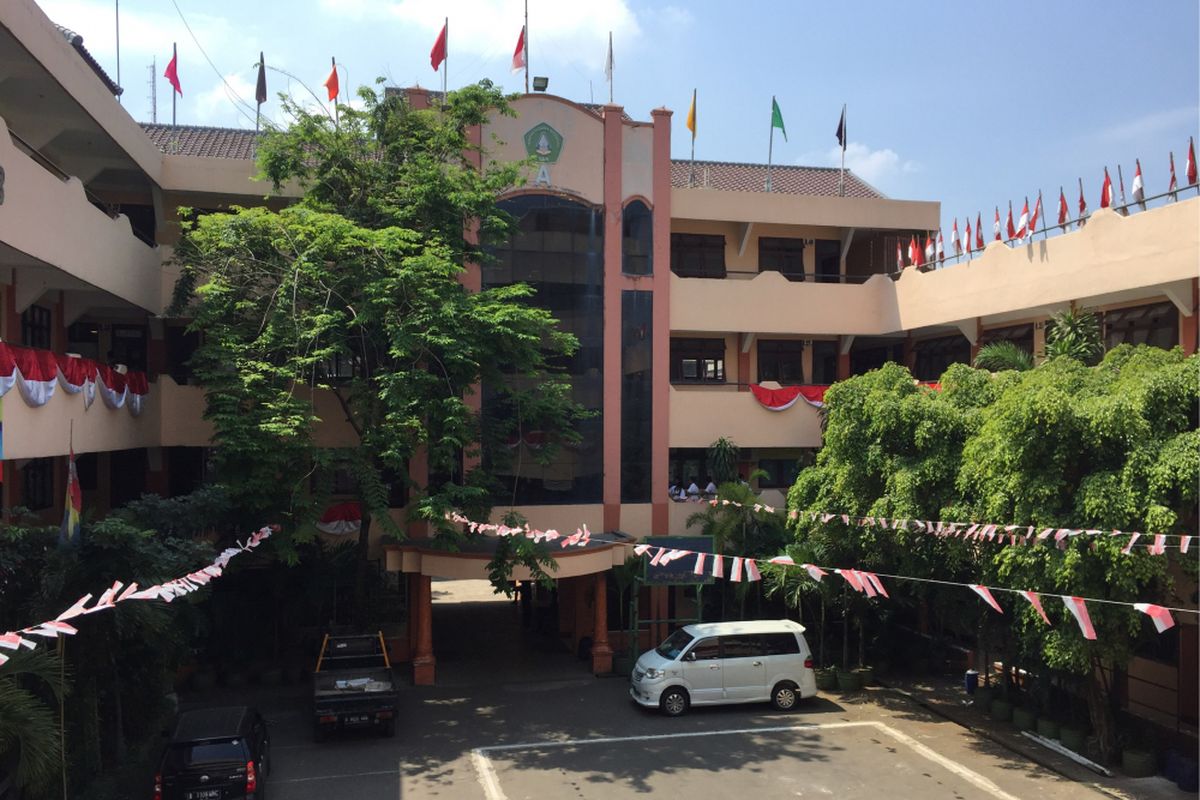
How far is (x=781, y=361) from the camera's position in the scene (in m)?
24.3

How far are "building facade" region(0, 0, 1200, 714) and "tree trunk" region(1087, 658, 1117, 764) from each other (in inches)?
136

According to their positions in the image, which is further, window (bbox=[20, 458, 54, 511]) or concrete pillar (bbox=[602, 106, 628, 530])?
concrete pillar (bbox=[602, 106, 628, 530])

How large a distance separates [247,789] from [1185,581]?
13816mm

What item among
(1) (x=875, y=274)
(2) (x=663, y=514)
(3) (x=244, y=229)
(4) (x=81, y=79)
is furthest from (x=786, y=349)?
(4) (x=81, y=79)

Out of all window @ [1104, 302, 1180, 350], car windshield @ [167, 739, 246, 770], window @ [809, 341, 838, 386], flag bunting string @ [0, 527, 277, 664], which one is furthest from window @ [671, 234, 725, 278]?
car windshield @ [167, 739, 246, 770]

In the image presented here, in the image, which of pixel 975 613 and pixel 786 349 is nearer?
pixel 975 613

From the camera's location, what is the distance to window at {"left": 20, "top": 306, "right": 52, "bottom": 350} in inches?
663

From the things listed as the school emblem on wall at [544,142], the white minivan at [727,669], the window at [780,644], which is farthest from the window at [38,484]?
the window at [780,644]

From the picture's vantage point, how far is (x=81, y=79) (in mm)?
14727

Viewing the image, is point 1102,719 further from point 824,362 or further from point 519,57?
point 519,57

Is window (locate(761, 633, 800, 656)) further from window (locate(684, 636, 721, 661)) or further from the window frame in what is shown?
the window frame

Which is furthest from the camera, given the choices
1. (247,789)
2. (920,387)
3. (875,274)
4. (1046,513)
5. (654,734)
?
(875,274)

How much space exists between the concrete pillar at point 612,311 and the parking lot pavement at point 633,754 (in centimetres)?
464

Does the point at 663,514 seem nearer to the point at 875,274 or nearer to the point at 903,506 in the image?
the point at 903,506
